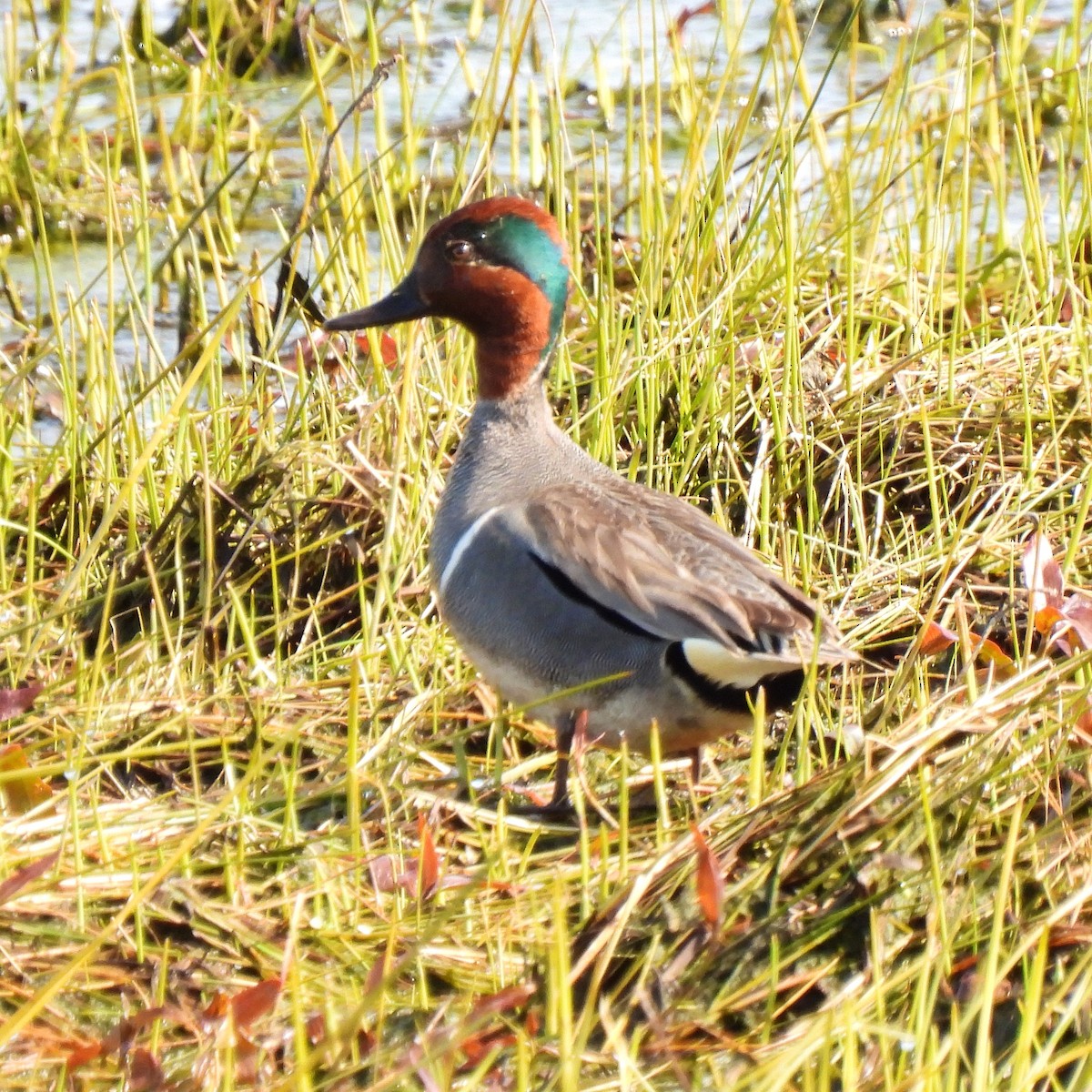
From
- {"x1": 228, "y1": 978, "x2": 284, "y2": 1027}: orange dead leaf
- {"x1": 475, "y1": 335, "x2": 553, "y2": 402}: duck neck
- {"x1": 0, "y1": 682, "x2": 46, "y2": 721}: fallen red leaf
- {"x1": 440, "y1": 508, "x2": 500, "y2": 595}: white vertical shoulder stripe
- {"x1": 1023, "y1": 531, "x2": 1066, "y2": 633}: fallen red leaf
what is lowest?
Result: {"x1": 228, "y1": 978, "x2": 284, "y2": 1027}: orange dead leaf

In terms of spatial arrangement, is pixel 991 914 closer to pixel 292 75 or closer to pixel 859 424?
pixel 859 424

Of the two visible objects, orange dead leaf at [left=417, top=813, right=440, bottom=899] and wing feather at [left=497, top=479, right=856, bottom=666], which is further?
wing feather at [left=497, top=479, right=856, bottom=666]

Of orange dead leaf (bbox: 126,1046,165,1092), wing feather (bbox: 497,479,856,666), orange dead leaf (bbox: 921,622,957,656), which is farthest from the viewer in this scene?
orange dead leaf (bbox: 921,622,957,656)

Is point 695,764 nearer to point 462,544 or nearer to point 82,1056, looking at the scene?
point 462,544

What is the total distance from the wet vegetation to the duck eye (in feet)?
1.00

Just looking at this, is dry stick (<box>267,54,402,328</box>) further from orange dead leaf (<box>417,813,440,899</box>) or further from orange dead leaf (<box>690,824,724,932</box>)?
orange dead leaf (<box>690,824,724,932</box>)

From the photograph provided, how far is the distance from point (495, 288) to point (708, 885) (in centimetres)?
162

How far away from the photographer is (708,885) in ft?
7.79

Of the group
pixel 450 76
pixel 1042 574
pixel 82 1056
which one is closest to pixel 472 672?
pixel 1042 574

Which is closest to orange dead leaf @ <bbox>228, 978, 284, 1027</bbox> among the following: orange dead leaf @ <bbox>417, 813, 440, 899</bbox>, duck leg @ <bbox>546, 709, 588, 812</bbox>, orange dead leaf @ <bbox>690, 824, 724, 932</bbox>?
orange dead leaf @ <bbox>417, 813, 440, 899</bbox>

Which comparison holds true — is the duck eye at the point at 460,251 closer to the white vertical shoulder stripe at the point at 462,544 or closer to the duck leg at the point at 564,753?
the white vertical shoulder stripe at the point at 462,544

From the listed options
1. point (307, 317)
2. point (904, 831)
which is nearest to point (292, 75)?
point (307, 317)

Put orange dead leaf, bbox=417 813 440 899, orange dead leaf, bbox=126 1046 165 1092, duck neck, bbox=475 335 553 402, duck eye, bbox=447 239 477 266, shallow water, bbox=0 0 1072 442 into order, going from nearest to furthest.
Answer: orange dead leaf, bbox=126 1046 165 1092
orange dead leaf, bbox=417 813 440 899
duck eye, bbox=447 239 477 266
duck neck, bbox=475 335 553 402
shallow water, bbox=0 0 1072 442

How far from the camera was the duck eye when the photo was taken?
359 centimetres
